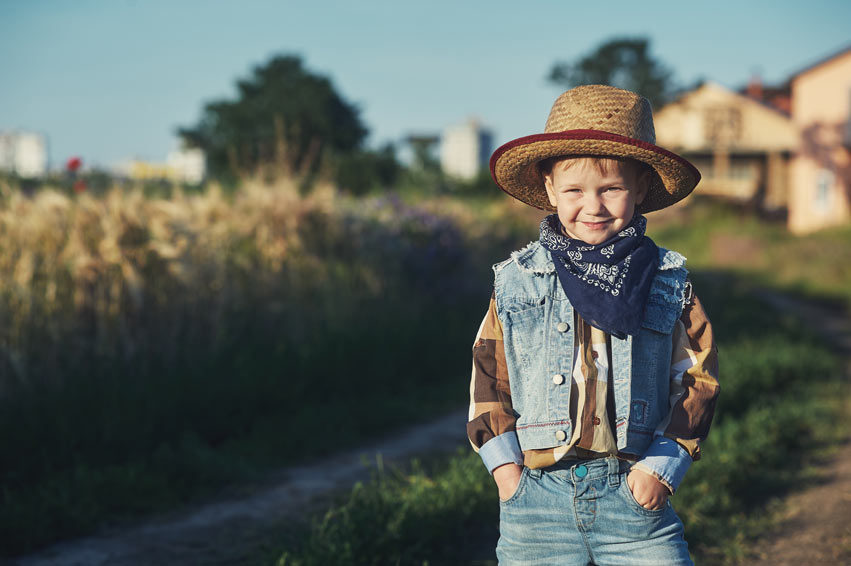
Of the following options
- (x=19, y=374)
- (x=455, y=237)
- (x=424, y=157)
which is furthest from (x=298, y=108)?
(x=19, y=374)

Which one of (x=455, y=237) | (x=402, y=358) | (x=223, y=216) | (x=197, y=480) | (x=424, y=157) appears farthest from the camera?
(x=424, y=157)

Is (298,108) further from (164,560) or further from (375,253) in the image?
(164,560)

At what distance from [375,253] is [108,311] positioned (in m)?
3.05

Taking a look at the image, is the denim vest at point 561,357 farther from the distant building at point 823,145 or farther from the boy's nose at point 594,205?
the distant building at point 823,145

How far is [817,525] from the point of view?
4.47 m

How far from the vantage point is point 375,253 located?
8.12m

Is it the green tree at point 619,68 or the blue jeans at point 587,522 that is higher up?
the green tree at point 619,68

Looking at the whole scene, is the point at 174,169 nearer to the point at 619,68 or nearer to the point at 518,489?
the point at 518,489

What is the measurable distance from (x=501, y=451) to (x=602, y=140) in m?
0.88

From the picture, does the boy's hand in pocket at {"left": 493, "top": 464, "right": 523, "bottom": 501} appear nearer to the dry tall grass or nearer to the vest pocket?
the vest pocket

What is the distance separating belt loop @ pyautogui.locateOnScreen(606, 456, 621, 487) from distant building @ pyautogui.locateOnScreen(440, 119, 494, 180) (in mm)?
80366

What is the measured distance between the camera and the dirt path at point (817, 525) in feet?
13.3

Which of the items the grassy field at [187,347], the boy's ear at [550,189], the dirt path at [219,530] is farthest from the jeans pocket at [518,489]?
the grassy field at [187,347]

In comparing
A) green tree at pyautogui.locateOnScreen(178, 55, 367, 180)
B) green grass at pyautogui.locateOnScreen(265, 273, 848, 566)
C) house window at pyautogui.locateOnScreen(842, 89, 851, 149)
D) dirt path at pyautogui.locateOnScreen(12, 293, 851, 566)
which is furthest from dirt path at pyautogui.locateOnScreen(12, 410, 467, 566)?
house window at pyautogui.locateOnScreen(842, 89, 851, 149)
